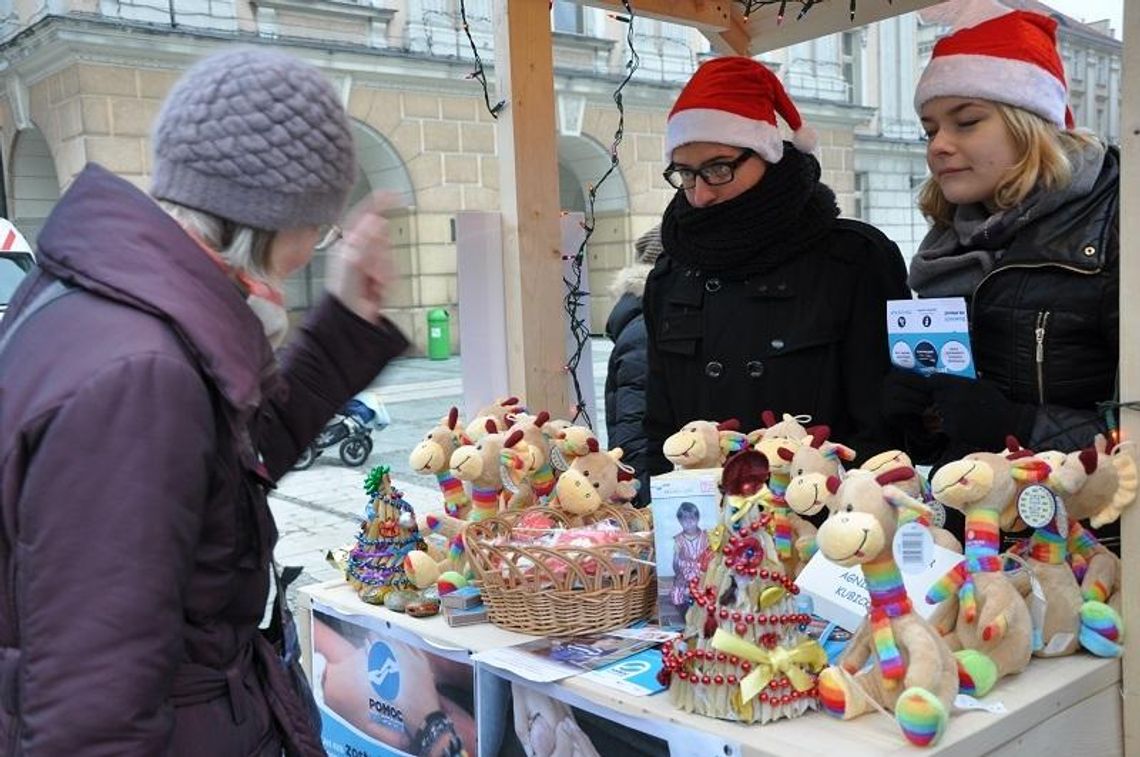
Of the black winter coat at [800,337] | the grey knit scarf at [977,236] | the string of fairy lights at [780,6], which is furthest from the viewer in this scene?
the string of fairy lights at [780,6]

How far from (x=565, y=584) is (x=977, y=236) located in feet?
2.88

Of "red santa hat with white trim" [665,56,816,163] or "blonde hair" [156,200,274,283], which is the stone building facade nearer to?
"red santa hat with white trim" [665,56,816,163]

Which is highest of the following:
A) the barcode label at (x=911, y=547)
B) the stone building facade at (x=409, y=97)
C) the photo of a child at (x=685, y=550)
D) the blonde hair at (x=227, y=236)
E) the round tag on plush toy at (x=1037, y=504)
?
the stone building facade at (x=409, y=97)

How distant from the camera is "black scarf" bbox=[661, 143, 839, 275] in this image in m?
2.01

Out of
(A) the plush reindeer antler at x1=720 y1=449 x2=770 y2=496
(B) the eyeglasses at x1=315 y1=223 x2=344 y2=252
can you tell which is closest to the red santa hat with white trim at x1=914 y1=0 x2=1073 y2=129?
(A) the plush reindeer antler at x1=720 y1=449 x2=770 y2=496

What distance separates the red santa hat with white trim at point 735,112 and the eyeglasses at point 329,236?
0.94 m

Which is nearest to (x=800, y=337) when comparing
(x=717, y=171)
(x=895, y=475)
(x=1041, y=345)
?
(x=717, y=171)

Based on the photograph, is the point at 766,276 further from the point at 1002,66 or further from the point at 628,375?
the point at 628,375

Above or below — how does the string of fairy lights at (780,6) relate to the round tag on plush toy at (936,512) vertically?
above

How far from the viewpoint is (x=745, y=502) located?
1.28m

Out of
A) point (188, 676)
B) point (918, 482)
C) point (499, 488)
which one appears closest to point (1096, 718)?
point (918, 482)

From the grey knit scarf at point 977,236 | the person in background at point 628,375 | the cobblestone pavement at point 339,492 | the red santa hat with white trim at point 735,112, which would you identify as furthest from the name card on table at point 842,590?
the cobblestone pavement at point 339,492

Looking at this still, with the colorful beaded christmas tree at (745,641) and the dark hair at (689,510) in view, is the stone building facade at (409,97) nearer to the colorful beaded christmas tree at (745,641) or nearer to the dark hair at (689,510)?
the dark hair at (689,510)

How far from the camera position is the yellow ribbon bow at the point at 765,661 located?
1200 millimetres
